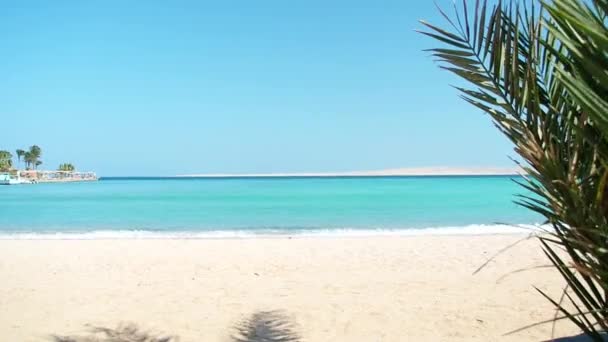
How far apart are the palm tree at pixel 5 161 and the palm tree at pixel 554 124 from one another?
96.8 meters

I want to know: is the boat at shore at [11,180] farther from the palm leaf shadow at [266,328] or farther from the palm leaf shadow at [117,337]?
the palm leaf shadow at [266,328]

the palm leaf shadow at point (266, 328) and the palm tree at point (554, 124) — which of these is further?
the palm leaf shadow at point (266, 328)

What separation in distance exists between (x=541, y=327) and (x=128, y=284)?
18.8ft

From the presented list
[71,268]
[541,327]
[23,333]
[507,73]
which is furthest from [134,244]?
[507,73]

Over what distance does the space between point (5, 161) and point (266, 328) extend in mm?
97906

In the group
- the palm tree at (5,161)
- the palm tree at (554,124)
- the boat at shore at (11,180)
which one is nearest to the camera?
the palm tree at (554,124)

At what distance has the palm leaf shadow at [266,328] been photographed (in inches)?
183

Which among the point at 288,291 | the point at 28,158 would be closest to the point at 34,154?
the point at 28,158

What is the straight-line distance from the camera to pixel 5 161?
8512 cm

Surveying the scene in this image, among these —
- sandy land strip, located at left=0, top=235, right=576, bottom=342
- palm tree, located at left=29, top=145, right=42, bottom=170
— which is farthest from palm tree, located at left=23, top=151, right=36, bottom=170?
sandy land strip, located at left=0, top=235, right=576, bottom=342

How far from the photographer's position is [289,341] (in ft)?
15.5

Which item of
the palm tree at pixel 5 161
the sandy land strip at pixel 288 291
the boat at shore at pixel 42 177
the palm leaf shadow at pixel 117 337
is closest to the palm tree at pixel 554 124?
the sandy land strip at pixel 288 291

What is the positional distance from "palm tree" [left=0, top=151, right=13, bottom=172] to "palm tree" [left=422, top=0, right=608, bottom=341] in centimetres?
9676

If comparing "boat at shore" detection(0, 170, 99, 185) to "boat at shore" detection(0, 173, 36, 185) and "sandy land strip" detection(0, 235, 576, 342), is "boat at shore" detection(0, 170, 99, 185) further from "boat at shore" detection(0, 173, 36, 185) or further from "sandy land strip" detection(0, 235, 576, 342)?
"sandy land strip" detection(0, 235, 576, 342)
